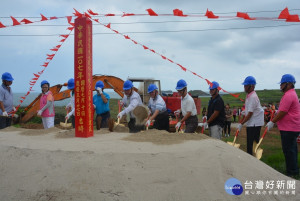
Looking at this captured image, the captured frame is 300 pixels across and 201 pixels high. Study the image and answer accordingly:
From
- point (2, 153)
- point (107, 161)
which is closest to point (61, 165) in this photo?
point (107, 161)

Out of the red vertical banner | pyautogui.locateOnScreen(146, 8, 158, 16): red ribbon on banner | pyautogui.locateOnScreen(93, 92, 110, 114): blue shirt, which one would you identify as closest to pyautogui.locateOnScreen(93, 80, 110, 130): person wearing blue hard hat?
pyautogui.locateOnScreen(93, 92, 110, 114): blue shirt

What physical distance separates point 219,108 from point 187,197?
252cm

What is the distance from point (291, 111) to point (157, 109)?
2.33 metres

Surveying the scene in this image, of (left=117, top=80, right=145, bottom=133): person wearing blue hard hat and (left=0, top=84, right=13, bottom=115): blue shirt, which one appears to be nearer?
(left=117, top=80, right=145, bottom=133): person wearing blue hard hat

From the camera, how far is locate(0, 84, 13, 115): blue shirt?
5.72m

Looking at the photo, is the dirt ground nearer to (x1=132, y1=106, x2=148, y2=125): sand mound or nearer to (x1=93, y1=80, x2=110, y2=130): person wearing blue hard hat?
(x1=132, y1=106, x2=148, y2=125): sand mound

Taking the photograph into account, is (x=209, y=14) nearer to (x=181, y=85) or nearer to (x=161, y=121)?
(x=181, y=85)

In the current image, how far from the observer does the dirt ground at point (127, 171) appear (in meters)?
2.60

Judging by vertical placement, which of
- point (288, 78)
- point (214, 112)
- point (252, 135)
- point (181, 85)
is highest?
point (288, 78)

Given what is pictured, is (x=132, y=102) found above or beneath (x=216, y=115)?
above

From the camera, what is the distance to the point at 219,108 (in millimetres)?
4750

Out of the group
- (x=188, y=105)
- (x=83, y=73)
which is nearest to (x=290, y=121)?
(x=188, y=105)

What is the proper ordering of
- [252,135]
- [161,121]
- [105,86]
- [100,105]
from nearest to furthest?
[252,135] → [161,121] → [100,105] → [105,86]

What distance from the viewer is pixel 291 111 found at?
4.32 meters
